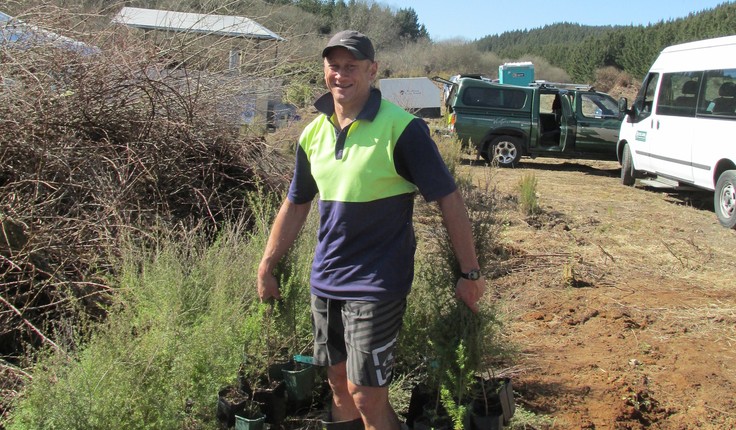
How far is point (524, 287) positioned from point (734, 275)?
2.10 meters

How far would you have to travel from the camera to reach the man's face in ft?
8.37

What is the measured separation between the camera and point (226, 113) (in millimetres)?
6910

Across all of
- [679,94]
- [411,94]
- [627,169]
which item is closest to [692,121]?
→ [679,94]

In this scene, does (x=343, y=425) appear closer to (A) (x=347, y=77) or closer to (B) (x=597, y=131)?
(A) (x=347, y=77)

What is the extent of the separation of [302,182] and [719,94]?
24.9 feet

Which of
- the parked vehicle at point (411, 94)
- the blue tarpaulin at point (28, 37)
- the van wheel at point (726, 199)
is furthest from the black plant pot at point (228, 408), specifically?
the parked vehicle at point (411, 94)

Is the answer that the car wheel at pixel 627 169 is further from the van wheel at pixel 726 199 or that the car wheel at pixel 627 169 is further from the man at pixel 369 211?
the man at pixel 369 211

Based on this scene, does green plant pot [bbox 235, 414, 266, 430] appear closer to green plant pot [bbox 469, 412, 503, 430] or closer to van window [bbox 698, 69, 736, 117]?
green plant pot [bbox 469, 412, 503, 430]

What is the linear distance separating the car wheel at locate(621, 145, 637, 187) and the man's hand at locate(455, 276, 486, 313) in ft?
32.2

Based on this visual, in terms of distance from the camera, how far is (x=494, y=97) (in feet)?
47.8

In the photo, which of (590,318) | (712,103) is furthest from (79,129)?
(712,103)

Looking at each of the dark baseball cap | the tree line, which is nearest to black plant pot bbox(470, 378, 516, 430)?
the dark baseball cap

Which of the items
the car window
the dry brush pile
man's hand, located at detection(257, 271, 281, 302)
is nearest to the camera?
man's hand, located at detection(257, 271, 281, 302)

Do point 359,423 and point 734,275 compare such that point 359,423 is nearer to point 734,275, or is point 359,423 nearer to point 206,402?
point 206,402
